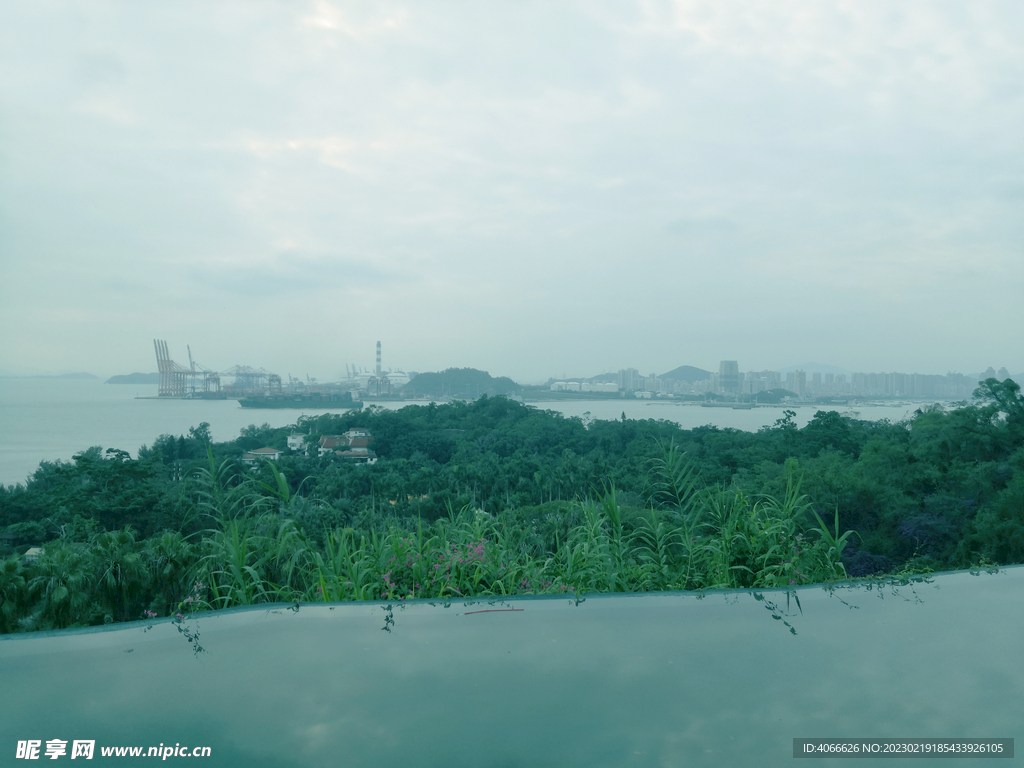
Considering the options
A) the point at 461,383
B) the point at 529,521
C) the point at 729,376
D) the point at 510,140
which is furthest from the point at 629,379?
the point at 529,521

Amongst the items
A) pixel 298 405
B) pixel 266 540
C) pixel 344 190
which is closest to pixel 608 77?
pixel 266 540

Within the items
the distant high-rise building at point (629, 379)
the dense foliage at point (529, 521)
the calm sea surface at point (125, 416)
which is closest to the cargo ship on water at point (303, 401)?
the calm sea surface at point (125, 416)

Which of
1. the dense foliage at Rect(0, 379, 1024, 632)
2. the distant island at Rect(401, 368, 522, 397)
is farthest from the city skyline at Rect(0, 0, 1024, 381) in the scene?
the distant island at Rect(401, 368, 522, 397)

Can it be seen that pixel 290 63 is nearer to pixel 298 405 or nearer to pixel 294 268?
pixel 294 268

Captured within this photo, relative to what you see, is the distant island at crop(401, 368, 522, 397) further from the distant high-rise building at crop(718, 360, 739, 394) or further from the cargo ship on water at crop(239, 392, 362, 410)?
the distant high-rise building at crop(718, 360, 739, 394)

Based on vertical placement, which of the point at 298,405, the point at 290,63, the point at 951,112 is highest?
the point at 290,63

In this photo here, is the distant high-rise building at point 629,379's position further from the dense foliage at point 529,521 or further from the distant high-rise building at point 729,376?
the dense foliage at point 529,521
